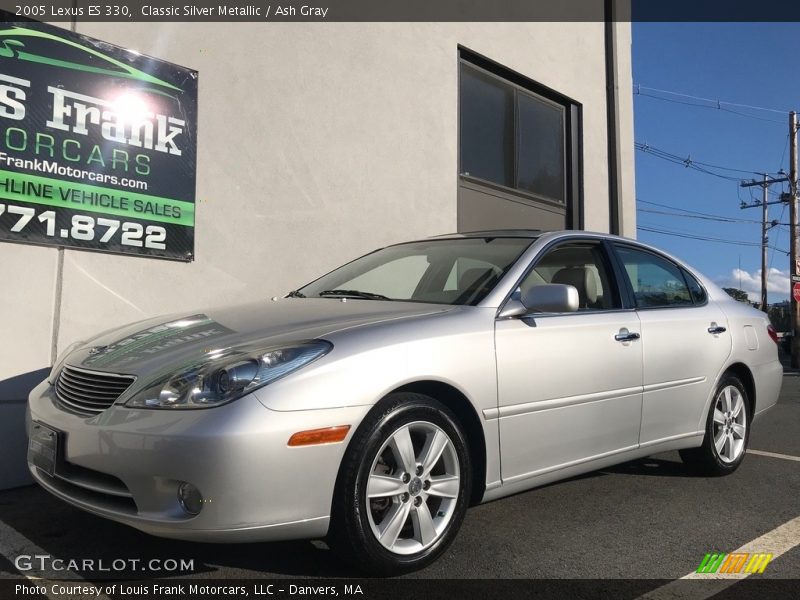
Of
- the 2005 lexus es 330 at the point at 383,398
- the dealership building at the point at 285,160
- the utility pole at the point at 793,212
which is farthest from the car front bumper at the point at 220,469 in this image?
the utility pole at the point at 793,212

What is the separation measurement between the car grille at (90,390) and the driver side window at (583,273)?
2.17 m

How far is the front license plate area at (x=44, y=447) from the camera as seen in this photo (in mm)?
2859

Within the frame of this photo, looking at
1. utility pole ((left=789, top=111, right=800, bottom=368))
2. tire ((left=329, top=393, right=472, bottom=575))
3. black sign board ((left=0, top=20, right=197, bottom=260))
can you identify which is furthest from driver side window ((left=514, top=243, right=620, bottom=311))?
utility pole ((left=789, top=111, right=800, bottom=368))

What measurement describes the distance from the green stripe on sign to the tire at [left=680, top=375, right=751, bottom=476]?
3945 mm

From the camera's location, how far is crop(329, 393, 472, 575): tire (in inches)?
105

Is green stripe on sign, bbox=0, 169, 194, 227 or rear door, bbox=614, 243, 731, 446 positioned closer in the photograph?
rear door, bbox=614, 243, 731, 446

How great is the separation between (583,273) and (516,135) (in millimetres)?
5558

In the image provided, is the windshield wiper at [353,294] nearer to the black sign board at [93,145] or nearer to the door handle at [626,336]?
the door handle at [626,336]

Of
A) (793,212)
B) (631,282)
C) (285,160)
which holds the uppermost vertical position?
(793,212)

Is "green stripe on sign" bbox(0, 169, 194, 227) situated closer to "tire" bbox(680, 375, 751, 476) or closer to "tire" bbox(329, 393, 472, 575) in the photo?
"tire" bbox(329, 393, 472, 575)

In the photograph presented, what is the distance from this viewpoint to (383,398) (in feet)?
9.16

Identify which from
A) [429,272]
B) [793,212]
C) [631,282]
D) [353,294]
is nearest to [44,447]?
[353,294]

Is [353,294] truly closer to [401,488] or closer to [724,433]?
[401,488]

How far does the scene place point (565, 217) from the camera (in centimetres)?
1016
